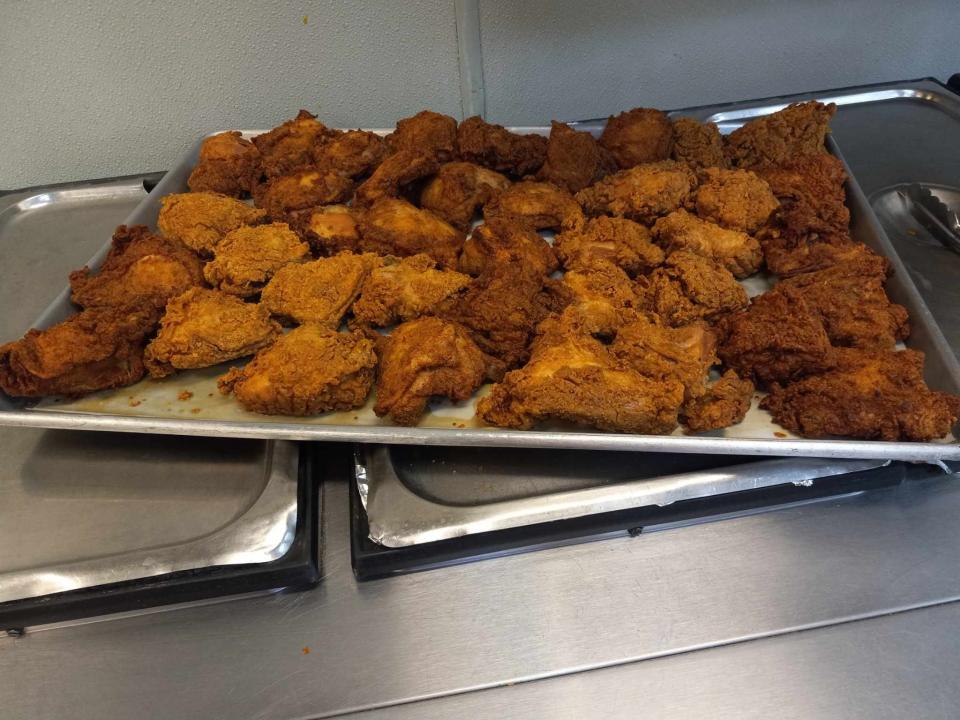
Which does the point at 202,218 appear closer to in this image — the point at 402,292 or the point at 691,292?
the point at 402,292

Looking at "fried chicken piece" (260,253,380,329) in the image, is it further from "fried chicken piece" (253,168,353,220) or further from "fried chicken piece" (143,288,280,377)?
"fried chicken piece" (253,168,353,220)

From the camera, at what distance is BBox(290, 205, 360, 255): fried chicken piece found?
190cm

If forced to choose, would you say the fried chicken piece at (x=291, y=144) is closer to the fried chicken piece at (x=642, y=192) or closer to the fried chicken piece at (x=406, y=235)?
the fried chicken piece at (x=406, y=235)

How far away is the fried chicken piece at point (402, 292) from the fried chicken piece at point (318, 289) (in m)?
0.04

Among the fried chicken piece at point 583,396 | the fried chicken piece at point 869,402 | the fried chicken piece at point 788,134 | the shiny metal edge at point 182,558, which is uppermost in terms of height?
the fried chicken piece at point 788,134

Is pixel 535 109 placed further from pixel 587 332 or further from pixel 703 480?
pixel 703 480

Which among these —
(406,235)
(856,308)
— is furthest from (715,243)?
(406,235)

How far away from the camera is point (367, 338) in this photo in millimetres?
1646

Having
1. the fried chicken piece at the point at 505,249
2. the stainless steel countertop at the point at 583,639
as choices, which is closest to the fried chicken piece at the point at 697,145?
the fried chicken piece at the point at 505,249

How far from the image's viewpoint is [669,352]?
1.47 m

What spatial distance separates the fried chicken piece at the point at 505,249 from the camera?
5.85 feet

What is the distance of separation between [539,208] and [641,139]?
49 centimetres

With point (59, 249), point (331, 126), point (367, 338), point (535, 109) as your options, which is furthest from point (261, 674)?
point (535, 109)

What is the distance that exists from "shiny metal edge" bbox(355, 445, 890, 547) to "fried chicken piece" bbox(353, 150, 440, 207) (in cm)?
101
